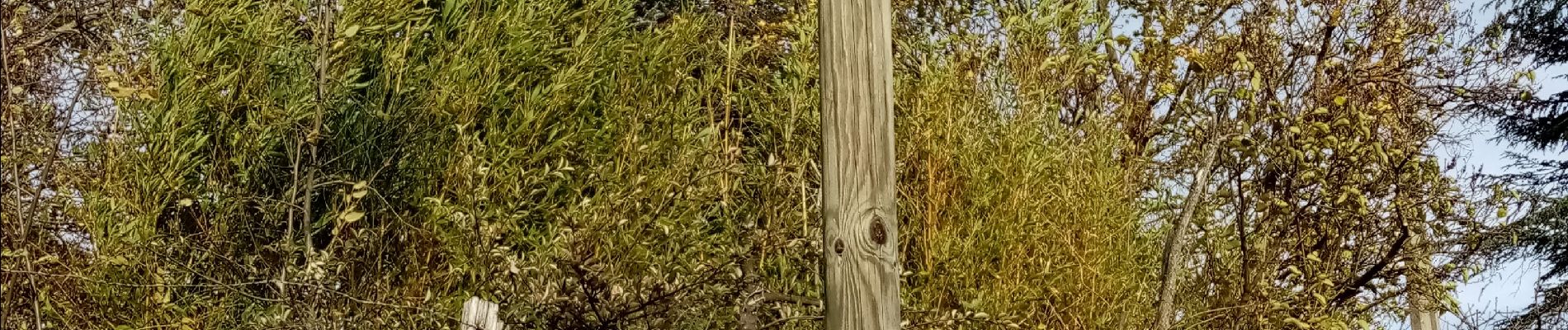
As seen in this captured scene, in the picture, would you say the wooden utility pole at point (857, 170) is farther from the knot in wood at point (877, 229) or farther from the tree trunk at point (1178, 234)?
the tree trunk at point (1178, 234)

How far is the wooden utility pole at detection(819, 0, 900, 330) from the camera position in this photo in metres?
4.11

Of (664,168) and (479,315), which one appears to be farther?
(664,168)

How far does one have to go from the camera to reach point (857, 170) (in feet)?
13.5

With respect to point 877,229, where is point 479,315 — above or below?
below

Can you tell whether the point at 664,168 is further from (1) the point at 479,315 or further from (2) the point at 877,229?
(2) the point at 877,229

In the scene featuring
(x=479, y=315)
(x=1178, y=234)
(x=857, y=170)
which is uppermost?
(x=857, y=170)

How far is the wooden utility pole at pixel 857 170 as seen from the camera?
13.5ft

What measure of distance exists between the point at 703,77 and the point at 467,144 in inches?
84.7

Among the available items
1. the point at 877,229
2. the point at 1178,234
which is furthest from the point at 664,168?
the point at 877,229

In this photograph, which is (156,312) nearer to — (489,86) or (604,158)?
(489,86)

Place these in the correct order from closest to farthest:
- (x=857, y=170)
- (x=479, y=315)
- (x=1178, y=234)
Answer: (x=857, y=170) → (x=479, y=315) → (x=1178, y=234)

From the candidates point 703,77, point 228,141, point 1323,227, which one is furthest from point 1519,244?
point 228,141

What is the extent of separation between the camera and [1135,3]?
10.5 m

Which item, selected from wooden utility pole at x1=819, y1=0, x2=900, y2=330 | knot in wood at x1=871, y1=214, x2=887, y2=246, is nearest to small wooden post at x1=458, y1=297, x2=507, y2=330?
wooden utility pole at x1=819, y1=0, x2=900, y2=330
